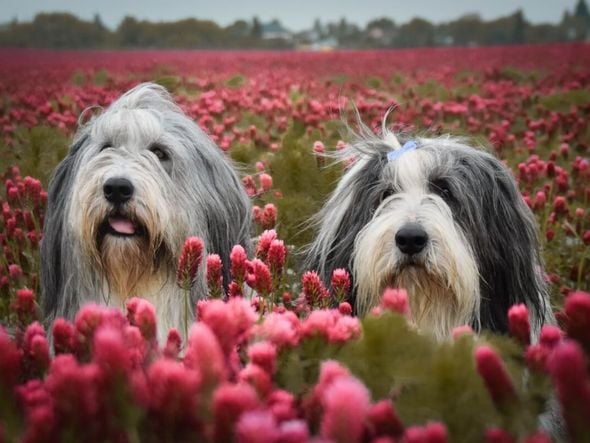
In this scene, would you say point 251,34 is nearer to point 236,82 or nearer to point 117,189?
point 236,82

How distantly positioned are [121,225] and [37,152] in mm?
3070

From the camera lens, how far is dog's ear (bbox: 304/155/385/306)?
314cm

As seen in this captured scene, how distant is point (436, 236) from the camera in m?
2.74

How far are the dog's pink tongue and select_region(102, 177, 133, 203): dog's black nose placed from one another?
0.11m

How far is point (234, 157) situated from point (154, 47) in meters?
20.1

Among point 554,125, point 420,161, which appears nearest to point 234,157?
point 420,161

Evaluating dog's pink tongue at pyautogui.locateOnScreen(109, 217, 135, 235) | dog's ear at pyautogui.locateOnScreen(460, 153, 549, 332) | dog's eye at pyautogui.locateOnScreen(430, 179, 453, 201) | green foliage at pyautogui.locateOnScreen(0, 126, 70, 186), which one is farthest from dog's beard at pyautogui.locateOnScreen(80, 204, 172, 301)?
green foliage at pyautogui.locateOnScreen(0, 126, 70, 186)

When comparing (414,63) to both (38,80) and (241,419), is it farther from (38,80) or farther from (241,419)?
(241,419)

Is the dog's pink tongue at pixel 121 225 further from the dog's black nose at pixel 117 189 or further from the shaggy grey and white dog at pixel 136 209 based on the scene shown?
the dog's black nose at pixel 117 189

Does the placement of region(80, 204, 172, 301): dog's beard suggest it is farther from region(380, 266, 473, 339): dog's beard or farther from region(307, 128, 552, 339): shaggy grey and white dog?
region(380, 266, 473, 339): dog's beard

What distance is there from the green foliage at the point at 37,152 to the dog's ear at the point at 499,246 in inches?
131

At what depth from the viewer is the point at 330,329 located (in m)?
1.45

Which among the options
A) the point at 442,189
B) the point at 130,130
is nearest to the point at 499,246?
the point at 442,189

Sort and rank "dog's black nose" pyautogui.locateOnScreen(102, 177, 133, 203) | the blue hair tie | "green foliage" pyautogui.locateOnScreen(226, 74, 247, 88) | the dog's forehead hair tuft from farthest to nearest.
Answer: "green foliage" pyautogui.locateOnScreen(226, 74, 247, 88), the dog's forehead hair tuft, the blue hair tie, "dog's black nose" pyautogui.locateOnScreen(102, 177, 133, 203)
